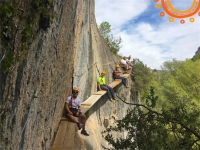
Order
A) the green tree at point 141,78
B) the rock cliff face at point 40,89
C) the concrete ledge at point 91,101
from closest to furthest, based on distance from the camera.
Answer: the rock cliff face at point 40,89 → the concrete ledge at point 91,101 → the green tree at point 141,78

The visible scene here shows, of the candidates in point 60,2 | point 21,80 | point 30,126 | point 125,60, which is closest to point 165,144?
point 30,126

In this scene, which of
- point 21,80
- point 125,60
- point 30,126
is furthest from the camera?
point 125,60

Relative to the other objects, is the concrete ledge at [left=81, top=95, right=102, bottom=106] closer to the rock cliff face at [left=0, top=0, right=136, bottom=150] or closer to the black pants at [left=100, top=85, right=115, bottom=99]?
the rock cliff face at [left=0, top=0, right=136, bottom=150]

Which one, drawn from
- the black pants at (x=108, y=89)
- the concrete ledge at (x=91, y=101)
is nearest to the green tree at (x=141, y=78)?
the black pants at (x=108, y=89)

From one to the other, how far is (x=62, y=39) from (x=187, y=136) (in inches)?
141

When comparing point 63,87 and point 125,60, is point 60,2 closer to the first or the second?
point 63,87

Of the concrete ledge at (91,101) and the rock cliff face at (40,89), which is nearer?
the rock cliff face at (40,89)

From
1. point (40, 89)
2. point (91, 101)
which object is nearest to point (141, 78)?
point (91, 101)

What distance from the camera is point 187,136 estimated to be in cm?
393

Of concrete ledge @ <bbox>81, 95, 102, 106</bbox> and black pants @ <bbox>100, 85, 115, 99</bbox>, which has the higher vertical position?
black pants @ <bbox>100, 85, 115, 99</bbox>

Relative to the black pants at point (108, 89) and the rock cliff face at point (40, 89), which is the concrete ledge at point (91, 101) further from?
the black pants at point (108, 89)

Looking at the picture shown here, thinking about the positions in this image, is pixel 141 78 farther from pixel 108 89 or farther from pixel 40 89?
pixel 40 89

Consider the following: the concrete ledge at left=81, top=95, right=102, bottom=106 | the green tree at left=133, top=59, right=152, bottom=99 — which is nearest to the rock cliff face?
the concrete ledge at left=81, top=95, right=102, bottom=106

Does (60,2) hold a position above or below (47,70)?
above
